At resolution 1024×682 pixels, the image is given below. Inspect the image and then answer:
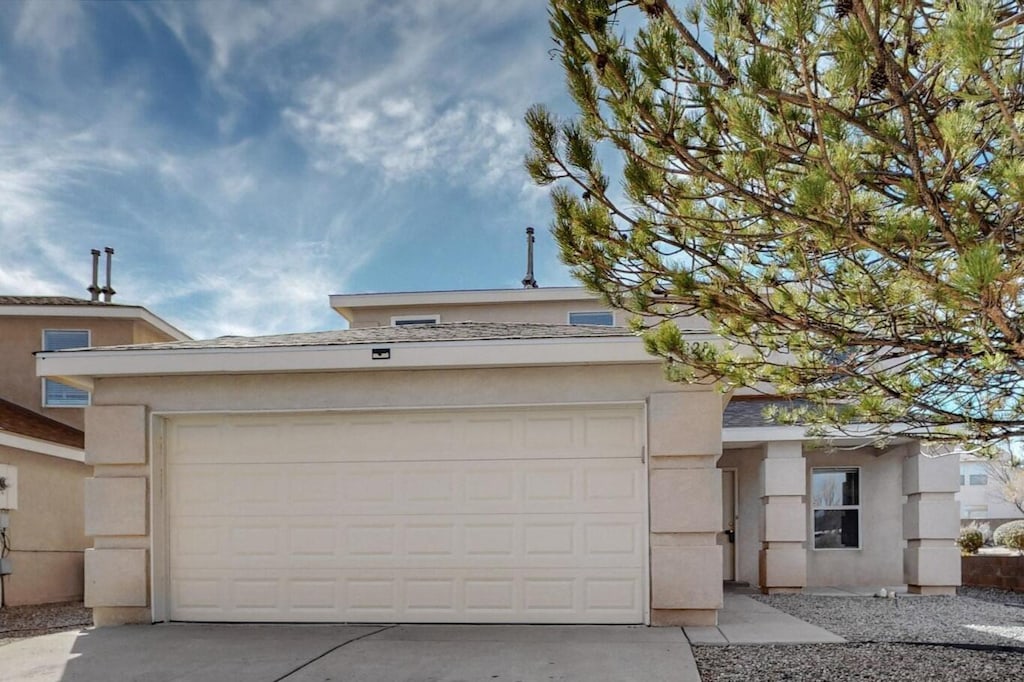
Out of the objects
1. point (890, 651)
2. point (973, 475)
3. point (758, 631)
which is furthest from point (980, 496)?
point (890, 651)

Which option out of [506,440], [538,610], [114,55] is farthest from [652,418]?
[114,55]

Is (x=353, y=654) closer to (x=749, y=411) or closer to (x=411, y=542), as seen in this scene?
(x=411, y=542)

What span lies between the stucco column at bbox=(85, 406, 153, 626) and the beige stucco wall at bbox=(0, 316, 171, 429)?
8.04 m

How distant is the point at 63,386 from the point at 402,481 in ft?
34.8

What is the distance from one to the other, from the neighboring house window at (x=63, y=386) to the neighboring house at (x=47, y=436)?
0.7 inches

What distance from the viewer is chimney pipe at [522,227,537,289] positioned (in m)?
16.8

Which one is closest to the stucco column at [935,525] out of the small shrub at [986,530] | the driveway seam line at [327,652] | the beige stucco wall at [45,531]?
the driveway seam line at [327,652]

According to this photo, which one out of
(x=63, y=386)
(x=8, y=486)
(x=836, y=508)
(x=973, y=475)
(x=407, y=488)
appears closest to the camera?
(x=407, y=488)

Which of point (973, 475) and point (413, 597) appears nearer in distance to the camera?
point (413, 597)

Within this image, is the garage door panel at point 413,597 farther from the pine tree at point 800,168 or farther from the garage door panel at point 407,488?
the pine tree at point 800,168

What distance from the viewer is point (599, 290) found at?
473 centimetres

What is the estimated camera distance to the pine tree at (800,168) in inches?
125

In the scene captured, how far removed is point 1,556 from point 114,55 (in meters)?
7.28

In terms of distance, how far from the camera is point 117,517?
23.6 ft
